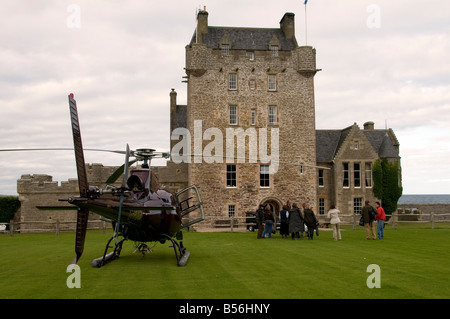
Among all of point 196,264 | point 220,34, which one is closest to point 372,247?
point 196,264

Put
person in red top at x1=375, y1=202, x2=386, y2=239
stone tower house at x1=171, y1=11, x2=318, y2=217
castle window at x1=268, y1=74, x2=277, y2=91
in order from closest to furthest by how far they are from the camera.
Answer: person in red top at x1=375, y1=202, x2=386, y2=239 → stone tower house at x1=171, y1=11, x2=318, y2=217 → castle window at x1=268, y1=74, x2=277, y2=91

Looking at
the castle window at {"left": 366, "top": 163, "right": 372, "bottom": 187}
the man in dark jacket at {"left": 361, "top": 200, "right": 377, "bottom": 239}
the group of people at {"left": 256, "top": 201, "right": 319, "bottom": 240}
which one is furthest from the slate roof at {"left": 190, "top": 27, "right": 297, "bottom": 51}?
the man in dark jacket at {"left": 361, "top": 200, "right": 377, "bottom": 239}

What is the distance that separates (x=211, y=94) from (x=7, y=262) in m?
24.8

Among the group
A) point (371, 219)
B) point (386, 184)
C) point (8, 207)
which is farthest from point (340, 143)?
point (8, 207)

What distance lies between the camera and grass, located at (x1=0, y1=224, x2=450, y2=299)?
9.27m

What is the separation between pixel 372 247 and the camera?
58.0 ft

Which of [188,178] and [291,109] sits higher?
[291,109]

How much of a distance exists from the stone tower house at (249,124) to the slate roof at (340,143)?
419cm

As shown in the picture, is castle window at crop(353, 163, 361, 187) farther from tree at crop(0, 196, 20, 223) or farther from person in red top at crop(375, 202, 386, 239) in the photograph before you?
tree at crop(0, 196, 20, 223)

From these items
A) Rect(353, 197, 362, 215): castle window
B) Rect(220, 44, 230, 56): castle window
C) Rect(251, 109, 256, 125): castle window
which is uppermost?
Rect(220, 44, 230, 56): castle window

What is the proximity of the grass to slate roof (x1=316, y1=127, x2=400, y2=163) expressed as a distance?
2421cm

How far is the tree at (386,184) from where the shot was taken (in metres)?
39.7

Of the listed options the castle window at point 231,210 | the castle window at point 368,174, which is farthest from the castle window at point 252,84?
the castle window at point 368,174

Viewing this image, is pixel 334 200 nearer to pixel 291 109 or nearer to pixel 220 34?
pixel 291 109
